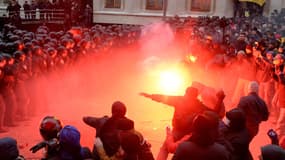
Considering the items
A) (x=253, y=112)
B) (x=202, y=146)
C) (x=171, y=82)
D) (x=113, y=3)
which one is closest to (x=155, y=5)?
(x=113, y=3)

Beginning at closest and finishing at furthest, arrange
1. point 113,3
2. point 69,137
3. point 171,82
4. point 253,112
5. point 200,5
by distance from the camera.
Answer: point 69,137
point 253,112
point 171,82
point 200,5
point 113,3

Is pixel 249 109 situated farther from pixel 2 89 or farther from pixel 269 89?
pixel 2 89

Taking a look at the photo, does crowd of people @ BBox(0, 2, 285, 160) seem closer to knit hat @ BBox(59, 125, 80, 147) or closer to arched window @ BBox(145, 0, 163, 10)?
knit hat @ BBox(59, 125, 80, 147)

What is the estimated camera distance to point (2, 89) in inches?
360

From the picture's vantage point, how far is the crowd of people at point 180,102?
4.58 m

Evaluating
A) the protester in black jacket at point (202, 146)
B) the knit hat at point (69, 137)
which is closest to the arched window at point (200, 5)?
the protester in black jacket at point (202, 146)

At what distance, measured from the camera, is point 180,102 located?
246 inches

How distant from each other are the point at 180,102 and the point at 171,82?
697cm

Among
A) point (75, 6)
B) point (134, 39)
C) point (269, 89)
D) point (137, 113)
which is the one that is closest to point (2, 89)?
point (137, 113)

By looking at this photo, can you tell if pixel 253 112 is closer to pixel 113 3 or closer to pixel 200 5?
pixel 200 5

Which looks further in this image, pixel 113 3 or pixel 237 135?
pixel 113 3

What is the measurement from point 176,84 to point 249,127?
629cm

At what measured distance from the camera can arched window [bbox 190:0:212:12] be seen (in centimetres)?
3151

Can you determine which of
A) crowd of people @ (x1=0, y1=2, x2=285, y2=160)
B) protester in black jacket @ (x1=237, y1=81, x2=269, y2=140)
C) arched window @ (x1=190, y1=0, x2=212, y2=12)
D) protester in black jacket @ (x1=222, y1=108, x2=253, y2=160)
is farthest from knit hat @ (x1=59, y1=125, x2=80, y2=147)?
arched window @ (x1=190, y1=0, x2=212, y2=12)
